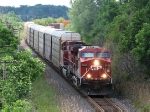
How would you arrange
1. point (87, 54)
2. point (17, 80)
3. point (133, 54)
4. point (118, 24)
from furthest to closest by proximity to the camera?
point (118, 24) < point (133, 54) < point (87, 54) < point (17, 80)

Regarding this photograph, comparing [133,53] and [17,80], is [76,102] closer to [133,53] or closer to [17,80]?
[133,53]

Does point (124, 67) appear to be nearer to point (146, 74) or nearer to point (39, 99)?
point (146, 74)

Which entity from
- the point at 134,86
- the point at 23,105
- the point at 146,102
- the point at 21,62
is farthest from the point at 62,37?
the point at 23,105

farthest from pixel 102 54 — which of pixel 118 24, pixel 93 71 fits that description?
pixel 118 24

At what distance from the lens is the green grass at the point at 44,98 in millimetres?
20016

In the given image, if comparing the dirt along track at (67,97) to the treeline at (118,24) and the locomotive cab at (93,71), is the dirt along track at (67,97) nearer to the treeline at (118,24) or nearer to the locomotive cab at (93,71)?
the locomotive cab at (93,71)

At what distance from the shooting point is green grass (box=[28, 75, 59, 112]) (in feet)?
65.7

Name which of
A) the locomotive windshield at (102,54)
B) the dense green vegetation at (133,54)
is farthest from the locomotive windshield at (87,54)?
the dense green vegetation at (133,54)

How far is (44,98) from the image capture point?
2270 cm

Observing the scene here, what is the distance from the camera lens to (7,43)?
23.3 metres

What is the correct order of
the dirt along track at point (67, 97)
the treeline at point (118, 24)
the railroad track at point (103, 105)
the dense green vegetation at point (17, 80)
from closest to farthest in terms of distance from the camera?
the dense green vegetation at point (17, 80)
the railroad track at point (103, 105)
the dirt along track at point (67, 97)
the treeline at point (118, 24)

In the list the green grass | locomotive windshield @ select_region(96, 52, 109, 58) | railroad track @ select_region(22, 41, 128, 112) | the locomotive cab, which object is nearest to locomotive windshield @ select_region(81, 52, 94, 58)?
the locomotive cab

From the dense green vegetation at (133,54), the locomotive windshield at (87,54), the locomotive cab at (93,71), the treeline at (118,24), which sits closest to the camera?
the dense green vegetation at (133,54)

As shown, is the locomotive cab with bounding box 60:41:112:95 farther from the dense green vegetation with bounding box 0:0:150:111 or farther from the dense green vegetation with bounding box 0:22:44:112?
the dense green vegetation with bounding box 0:22:44:112
